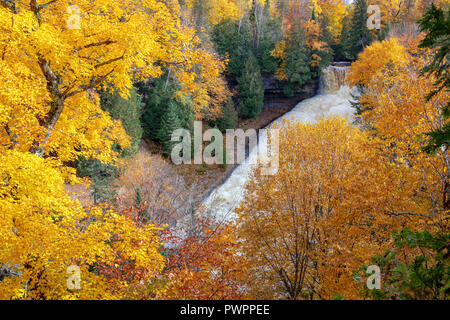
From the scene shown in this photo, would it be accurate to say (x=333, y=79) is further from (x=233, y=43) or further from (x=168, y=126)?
(x=168, y=126)

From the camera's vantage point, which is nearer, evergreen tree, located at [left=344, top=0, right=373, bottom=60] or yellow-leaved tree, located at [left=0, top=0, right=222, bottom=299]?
yellow-leaved tree, located at [left=0, top=0, right=222, bottom=299]

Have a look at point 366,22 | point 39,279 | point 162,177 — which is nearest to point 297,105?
point 366,22

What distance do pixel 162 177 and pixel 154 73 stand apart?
31.0ft

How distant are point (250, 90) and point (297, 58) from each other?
22.2ft

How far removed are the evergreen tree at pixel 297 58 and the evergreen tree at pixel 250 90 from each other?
3820 millimetres

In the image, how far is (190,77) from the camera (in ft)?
30.6

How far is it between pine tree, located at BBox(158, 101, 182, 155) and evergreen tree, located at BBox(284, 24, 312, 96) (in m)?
16.4

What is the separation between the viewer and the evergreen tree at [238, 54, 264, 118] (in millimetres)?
31844

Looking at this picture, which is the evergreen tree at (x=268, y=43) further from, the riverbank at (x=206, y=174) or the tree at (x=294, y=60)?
the riverbank at (x=206, y=174)

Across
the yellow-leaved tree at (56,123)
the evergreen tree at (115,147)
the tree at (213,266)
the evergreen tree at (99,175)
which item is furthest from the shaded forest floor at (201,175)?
the yellow-leaved tree at (56,123)

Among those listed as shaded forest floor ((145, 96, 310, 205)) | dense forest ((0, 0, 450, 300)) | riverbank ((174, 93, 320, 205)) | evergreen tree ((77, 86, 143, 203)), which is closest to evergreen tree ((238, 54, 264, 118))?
riverbank ((174, 93, 320, 205))

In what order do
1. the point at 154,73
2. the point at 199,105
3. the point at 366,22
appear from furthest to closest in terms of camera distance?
the point at 366,22
the point at 199,105
the point at 154,73

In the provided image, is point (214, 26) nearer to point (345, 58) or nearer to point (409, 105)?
point (345, 58)

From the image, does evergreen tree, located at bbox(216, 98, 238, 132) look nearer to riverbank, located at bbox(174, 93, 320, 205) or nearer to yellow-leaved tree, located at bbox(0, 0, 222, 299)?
riverbank, located at bbox(174, 93, 320, 205)
